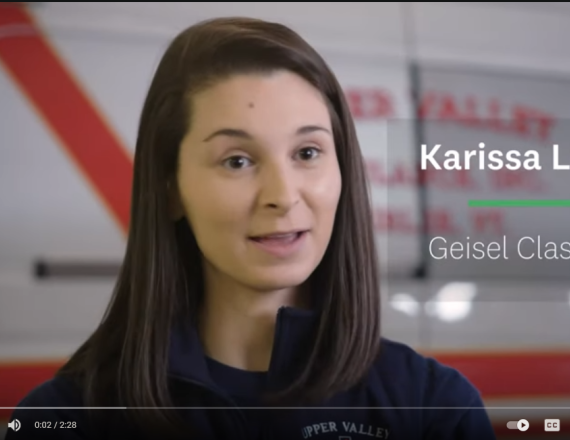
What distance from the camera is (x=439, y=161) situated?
1933 millimetres

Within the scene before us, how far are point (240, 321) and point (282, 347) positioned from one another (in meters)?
0.13

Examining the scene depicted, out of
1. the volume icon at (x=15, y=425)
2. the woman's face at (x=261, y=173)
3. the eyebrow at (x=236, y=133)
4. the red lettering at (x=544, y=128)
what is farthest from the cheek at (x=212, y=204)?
the red lettering at (x=544, y=128)

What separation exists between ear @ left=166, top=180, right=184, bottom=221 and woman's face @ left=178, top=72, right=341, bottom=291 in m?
0.01

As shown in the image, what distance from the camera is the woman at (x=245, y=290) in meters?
1.82

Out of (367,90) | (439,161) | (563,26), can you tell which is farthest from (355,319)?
(563,26)

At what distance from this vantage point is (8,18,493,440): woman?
182cm

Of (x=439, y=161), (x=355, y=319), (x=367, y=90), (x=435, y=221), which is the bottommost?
(x=355, y=319)

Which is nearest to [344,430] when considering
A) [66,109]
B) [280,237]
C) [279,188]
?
[280,237]

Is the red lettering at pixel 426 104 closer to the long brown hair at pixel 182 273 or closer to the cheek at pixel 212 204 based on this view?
the long brown hair at pixel 182 273

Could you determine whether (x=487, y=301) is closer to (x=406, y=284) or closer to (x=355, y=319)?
(x=406, y=284)

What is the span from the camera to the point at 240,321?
1907mm

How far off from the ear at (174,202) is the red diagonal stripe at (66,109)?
121 mm

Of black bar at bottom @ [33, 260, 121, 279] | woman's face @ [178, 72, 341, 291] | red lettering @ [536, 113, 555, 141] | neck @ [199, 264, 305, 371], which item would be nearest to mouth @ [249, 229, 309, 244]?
woman's face @ [178, 72, 341, 291]

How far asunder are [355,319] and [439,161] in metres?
0.45
